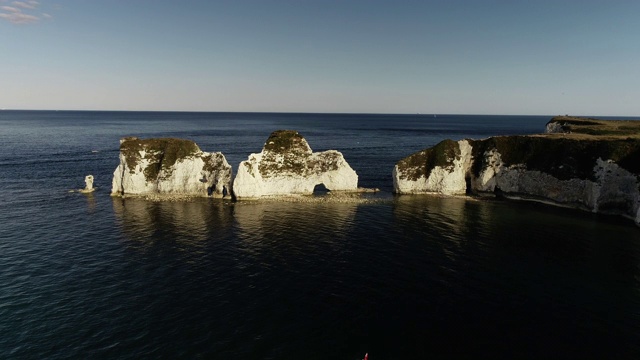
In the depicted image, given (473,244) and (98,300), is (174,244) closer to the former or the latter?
(98,300)

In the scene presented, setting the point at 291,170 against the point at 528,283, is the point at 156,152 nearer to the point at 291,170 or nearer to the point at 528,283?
the point at 291,170

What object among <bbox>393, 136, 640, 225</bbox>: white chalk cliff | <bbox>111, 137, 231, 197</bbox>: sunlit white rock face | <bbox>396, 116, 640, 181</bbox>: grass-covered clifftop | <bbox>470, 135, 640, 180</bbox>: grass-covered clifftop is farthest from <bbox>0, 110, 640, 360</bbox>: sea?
<bbox>396, 116, 640, 181</bbox>: grass-covered clifftop

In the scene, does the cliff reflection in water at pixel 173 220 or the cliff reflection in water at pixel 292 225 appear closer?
the cliff reflection in water at pixel 292 225

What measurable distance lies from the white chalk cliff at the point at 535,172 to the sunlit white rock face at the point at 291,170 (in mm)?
12602

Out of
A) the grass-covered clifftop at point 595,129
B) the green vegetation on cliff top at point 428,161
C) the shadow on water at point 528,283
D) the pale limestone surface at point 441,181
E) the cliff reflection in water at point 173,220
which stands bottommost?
the shadow on water at point 528,283

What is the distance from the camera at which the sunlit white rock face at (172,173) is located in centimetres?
6762

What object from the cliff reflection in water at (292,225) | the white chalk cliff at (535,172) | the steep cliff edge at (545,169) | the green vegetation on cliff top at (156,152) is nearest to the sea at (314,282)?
the cliff reflection in water at (292,225)

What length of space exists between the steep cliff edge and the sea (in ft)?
12.5

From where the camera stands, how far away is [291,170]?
6988 cm

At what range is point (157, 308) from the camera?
28.9 metres

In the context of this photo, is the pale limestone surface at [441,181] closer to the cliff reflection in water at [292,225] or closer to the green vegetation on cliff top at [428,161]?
the green vegetation on cliff top at [428,161]

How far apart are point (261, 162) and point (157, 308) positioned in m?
42.5

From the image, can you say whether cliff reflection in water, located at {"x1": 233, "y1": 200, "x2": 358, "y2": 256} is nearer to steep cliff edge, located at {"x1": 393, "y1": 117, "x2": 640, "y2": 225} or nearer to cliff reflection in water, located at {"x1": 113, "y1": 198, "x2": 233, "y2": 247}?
cliff reflection in water, located at {"x1": 113, "y1": 198, "x2": 233, "y2": 247}

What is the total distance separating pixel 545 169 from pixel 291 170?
4693 centimetres
